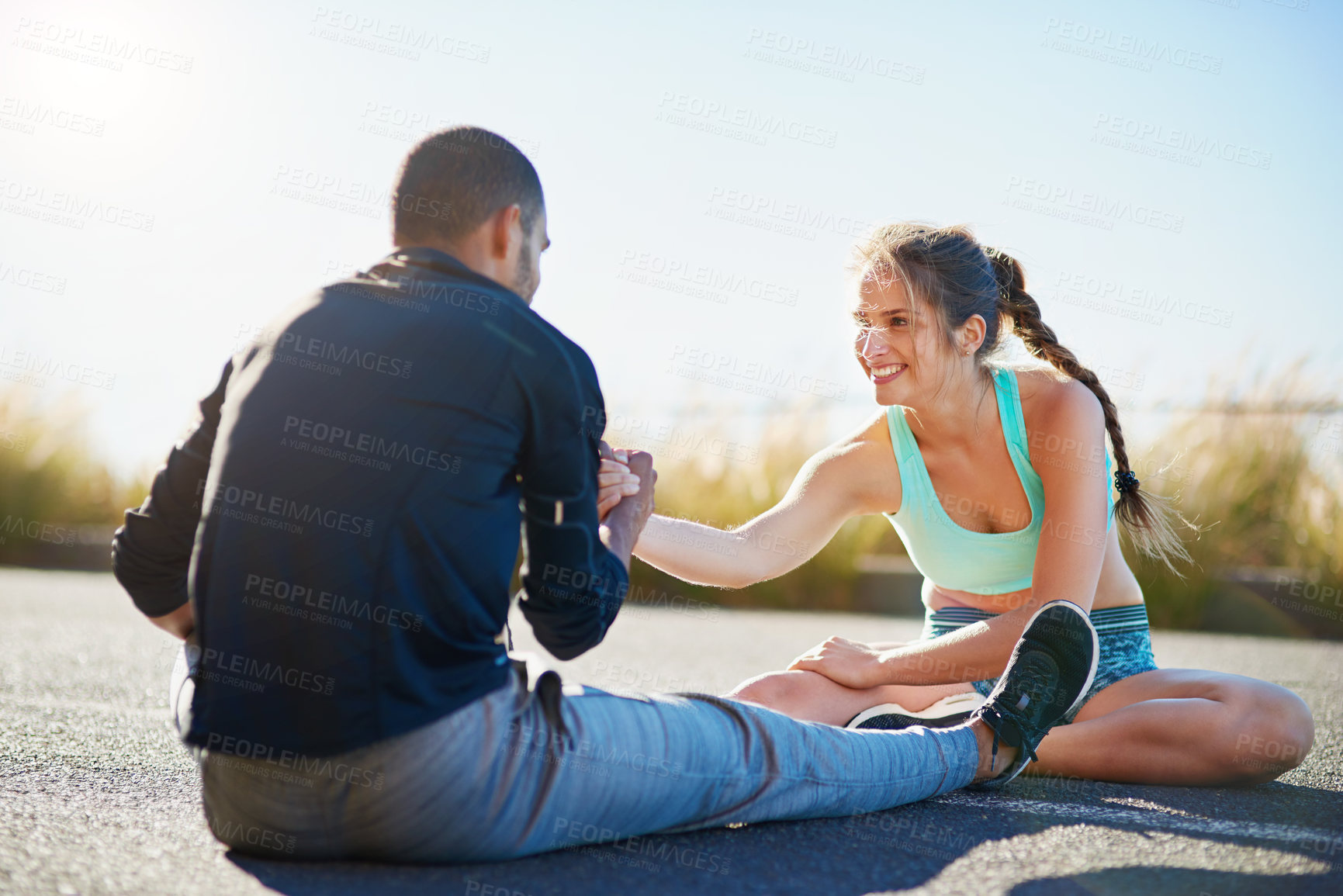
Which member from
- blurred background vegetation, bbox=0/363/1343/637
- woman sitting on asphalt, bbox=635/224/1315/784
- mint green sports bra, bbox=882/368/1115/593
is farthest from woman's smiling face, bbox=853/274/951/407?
blurred background vegetation, bbox=0/363/1343/637

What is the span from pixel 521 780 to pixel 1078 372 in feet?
6.64

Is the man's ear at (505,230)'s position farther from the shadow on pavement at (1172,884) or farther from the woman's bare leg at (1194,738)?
the woman's bare leg at (1194,738)

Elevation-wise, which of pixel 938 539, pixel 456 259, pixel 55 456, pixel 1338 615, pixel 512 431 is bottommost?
pixel 55 456

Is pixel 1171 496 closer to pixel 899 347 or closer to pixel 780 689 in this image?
pixel 899 347

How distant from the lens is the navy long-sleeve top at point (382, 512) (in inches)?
59.7

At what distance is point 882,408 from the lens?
313 centimetres

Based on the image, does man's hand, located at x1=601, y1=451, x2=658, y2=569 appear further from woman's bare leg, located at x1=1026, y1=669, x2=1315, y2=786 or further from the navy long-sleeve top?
woman's bare leg, located at x1=1026, y1=669, x2=1315, y2=786

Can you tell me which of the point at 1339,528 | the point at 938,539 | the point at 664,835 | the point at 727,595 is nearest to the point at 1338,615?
the point at 1339,528

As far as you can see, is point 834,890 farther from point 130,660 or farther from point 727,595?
point 727,595

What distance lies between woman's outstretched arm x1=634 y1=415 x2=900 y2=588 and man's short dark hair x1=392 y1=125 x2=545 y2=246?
4.54ft

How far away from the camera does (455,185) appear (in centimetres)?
172

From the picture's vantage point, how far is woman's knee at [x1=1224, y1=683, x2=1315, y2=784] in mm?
2473

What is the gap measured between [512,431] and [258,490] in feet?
1.26

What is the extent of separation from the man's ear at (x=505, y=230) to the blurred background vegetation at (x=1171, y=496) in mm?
5615
